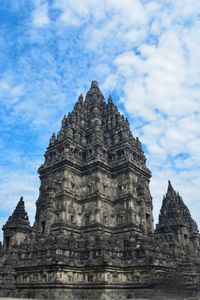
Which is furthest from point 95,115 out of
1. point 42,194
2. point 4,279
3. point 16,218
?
point 4,279

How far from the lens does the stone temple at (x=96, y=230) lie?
2120 cm

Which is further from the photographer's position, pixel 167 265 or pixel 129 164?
pixel 129 164

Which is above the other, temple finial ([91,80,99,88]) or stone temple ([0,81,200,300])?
temple finial ([91,80,99,88])

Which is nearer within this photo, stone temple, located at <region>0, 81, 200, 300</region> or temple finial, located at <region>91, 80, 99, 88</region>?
stone temple, located at <region>0, 81, 200, 300</region>

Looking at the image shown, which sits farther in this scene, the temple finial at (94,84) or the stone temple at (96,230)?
the temple finial at (94,84)

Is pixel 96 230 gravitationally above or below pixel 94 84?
below

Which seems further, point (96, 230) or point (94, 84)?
point (94, 84)

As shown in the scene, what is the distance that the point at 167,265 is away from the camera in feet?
76.0

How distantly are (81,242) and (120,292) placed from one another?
5383mm

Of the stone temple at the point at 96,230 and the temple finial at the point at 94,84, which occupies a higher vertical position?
the temple finial at the point at 94,84

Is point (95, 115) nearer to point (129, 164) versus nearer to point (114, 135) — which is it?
point (114, 135)

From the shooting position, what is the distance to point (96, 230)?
28.4m

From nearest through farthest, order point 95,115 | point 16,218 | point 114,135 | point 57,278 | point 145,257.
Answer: point 57,278
point 145,257
point 16,218
point 114,135
point 95,115

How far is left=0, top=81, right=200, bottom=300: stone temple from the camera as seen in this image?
2120 cm
